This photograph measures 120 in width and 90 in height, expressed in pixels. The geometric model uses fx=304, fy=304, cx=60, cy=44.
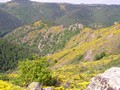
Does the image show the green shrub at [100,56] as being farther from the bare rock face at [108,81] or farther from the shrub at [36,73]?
the bare rock face at [108,81]

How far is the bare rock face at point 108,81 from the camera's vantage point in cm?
2834

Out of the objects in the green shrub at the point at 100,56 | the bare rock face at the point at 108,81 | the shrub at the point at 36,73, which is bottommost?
the green shrub at the point at 100,56

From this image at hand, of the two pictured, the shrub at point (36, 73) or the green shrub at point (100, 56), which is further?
the green shrub at point (100, 56)

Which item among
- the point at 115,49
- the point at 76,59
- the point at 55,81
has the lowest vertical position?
the point at 76,59

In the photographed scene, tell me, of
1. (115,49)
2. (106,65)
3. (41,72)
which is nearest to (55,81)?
(41,72)

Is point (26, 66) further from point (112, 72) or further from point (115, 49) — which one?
point (115, 49)

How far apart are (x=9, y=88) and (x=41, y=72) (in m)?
15.9

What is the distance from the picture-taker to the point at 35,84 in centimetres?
3691

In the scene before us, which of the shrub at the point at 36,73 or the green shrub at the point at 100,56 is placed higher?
the shrub at the point at 36,73

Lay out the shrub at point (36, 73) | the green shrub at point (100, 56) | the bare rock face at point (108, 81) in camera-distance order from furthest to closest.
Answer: the green shrub at point (100, 56) → the shrub at point (36, 73) → the bare rock face at point (108, 81)

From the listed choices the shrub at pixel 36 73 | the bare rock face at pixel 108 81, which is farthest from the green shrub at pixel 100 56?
the bare rock face at pixel 108 81

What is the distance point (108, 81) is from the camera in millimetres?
28938

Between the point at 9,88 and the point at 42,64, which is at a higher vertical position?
the point at 9,88

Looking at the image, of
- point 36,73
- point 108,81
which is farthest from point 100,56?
point 108,81
